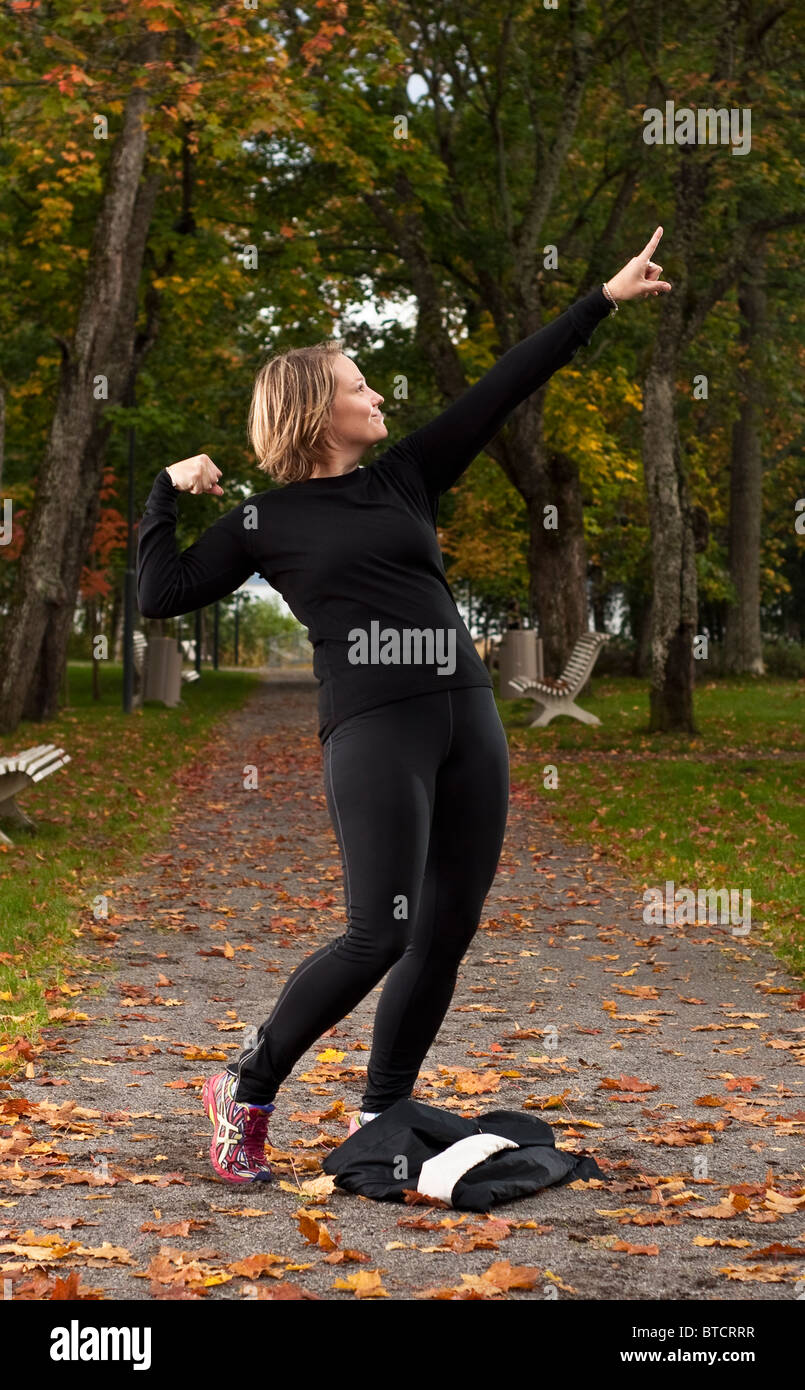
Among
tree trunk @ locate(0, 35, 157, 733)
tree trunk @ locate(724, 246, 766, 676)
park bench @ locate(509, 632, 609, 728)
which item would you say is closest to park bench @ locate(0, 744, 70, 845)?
tree trunk @ locate(0, 35, 157, 733)

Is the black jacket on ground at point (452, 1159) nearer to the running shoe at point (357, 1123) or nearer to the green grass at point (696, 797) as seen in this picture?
the running shoe at point (357, 1123)

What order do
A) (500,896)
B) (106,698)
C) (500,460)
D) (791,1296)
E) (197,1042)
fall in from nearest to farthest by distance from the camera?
(791,1296), (197,1042), (500,896), (500,460), (106,698)

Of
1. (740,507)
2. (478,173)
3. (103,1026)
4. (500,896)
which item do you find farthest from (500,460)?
(103,1026)

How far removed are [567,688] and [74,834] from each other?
433 inches

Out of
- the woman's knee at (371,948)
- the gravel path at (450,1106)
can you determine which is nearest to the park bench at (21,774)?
the gravel path at (450,1106)

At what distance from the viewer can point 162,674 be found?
27031 millimetres

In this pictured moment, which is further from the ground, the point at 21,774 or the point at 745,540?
the point at 745,540

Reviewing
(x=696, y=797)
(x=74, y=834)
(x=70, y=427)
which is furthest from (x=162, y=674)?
(x=74, y=834)

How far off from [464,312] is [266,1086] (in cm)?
2614

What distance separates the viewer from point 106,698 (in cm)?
2900

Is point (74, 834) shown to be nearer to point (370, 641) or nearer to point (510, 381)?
point (370, 641)

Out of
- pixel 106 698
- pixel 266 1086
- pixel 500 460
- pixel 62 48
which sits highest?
pixel 62 48
